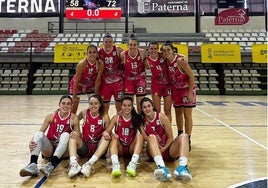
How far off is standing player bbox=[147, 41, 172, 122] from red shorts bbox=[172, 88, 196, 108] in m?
0.17

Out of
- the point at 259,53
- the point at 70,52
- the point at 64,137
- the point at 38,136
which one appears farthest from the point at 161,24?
the point at 38,136

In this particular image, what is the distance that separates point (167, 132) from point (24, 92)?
10.2 m

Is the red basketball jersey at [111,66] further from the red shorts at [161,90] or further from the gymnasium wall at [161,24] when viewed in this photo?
the gymnasium wall at [161,24]

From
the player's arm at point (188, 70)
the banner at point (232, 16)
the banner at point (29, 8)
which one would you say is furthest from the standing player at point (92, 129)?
the banner at point (29, 8)

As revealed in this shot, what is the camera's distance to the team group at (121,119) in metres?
2.78

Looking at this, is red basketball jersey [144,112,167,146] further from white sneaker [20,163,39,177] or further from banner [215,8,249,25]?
banner [215,8,249,25]

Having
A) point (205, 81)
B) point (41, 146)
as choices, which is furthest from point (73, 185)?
point (205, 81)

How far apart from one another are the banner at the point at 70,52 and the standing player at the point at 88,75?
7544mm

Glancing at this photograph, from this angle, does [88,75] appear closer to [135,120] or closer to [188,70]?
[135,120]

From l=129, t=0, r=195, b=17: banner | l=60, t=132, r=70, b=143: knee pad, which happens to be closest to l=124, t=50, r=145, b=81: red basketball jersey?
l=60, t=132, r=70, b=143: knee pad

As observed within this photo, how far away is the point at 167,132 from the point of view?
3.00 m

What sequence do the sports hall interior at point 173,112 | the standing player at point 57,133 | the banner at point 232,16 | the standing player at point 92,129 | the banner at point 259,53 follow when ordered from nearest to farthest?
the sports hall interior at point 173,112 < the standing player at point 57,133 < the standing player at point 92,129 < the banner at point 259,53 < the banner at point 232,16

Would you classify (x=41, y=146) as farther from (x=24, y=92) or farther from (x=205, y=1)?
(x=205, y=1)

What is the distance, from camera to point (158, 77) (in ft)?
12.8
